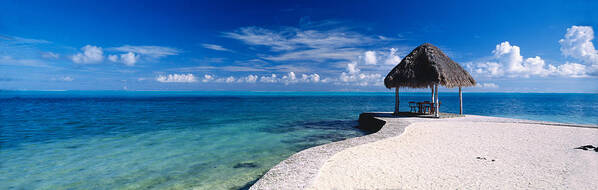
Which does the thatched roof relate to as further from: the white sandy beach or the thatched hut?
the white sandy beach

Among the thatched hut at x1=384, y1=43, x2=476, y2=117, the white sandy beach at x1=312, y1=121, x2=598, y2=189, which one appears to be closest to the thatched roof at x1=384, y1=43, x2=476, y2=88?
the thatched hut at x1=384, y1=43, x2=476, y2=117

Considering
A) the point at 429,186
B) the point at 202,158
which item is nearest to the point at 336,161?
the point at 429,186

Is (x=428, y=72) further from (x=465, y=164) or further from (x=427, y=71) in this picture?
(x=465, y=164)

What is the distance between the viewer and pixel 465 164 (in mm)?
4887

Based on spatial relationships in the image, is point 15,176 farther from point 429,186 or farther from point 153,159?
point 429,186

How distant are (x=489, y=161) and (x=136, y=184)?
7.52 metres

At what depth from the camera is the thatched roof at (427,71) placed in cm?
1220

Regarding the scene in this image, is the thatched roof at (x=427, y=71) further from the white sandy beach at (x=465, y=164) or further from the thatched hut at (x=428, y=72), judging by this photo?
the white sandy beach at (x=465, y=164)

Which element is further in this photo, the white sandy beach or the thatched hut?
the thatched hut

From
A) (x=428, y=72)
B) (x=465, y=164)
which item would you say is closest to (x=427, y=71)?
Result: (x=428, y=72)

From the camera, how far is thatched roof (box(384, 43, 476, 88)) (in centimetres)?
1220

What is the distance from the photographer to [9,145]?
9.00 meters

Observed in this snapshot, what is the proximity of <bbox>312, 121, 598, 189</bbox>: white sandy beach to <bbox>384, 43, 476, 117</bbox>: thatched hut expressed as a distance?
4.96 m

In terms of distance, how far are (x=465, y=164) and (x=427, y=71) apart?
8.69 meters
